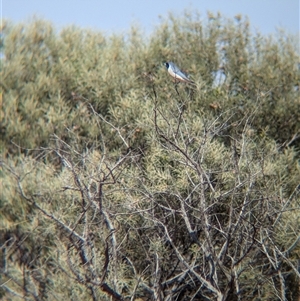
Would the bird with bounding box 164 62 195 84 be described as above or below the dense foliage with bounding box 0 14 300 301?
above

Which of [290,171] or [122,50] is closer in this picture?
[290,171]

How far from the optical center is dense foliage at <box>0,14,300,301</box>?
29.8 feet

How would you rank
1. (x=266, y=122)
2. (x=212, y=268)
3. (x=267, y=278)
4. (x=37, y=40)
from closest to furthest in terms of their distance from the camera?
(x=212, y=268) < (x=267, y=278) < (x=266, y=122) < (x=37, y=40)

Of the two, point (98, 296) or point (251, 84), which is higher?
point (251, 84)

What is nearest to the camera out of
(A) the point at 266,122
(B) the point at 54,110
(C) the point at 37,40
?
(A) the point at 266,122

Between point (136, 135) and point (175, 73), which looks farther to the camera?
point (136, 135)

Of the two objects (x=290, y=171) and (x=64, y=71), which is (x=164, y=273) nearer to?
(x=290, y=171)

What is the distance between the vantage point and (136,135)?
35.7ft

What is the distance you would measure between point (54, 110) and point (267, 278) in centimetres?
704

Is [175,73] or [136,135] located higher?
[175,73]

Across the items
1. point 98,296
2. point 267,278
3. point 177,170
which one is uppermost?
point 177,170

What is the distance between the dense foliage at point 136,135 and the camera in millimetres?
9070

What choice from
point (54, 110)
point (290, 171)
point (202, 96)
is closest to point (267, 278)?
point (290, 171)

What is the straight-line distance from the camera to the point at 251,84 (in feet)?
43.8
